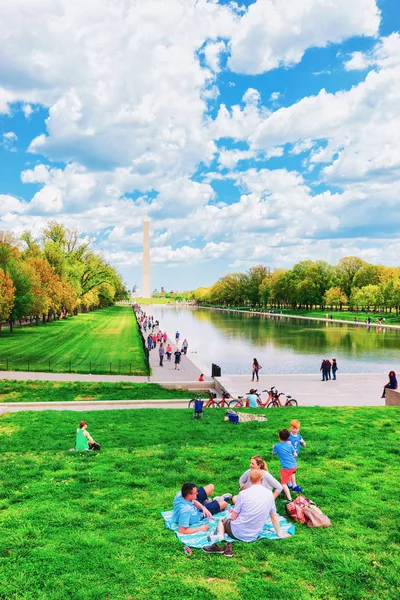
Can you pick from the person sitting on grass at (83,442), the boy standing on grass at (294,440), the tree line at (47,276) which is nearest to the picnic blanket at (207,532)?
the boy standing on grass at (294,440)

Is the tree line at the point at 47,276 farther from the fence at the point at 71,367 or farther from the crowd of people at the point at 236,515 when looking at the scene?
the crowd of people at the point at 236,515

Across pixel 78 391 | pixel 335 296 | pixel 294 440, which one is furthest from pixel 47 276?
pixel 335 296

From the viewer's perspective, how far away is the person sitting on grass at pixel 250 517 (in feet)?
22.9

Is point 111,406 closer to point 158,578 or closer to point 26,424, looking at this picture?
point 26,424

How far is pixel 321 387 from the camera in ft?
84.0

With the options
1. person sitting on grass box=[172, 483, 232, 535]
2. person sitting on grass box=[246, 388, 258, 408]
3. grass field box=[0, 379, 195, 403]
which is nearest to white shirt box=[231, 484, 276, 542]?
person sitting on grass box=[172, 483, 232, 535]

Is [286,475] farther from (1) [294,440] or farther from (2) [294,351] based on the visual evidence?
(2) [294,351]

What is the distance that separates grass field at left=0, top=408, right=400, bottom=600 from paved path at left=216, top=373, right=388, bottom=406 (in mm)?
8065

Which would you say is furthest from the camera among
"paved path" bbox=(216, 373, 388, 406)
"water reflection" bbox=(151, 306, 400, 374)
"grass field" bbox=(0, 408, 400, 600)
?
"water reflection" bbox=(151, 306, 400, 374)

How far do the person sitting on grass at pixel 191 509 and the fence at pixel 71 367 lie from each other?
2264 centimetres

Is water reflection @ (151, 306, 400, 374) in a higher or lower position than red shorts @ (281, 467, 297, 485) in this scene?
lower

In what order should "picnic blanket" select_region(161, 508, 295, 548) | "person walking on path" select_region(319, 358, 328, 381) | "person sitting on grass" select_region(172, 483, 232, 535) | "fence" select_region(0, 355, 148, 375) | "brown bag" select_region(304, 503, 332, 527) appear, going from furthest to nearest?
"fence" select_region(0, 355, 148, 375), "person walking on path" select_region(319, 358, 328, 381), "brown bag" select_region(304, 503, 332, 527), "person sitting on grass" select_region(172, 483, 232, 535), "picnic blanket" select_region(161, 508, 295, 548)

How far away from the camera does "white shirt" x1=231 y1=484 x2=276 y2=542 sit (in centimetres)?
698

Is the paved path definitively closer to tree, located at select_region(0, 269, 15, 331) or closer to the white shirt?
the white shirt
